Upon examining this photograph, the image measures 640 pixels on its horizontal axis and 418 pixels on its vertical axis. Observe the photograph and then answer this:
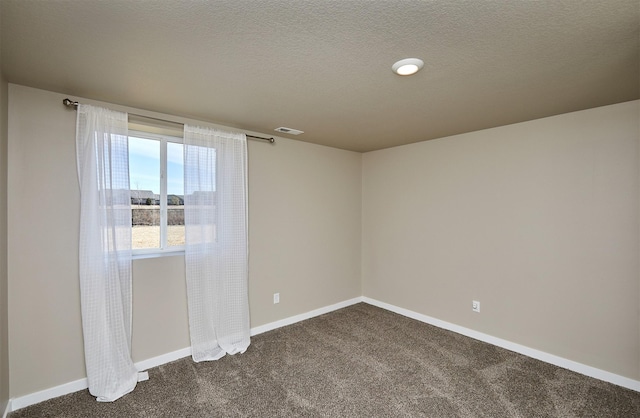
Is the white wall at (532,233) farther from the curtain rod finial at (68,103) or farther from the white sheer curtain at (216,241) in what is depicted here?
the curtain rod finial at (68,103)

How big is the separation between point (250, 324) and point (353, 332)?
3.88 ft

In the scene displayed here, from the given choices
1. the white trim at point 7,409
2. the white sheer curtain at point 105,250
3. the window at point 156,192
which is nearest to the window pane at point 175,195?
the window at point 156,192

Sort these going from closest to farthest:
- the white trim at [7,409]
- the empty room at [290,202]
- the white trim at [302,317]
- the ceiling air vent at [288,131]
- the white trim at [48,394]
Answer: the empty room at [290,202], the white trim at [7,409], the white trim at [48,394], the ceiling air vent at [288,131], the white trim at [302,317]

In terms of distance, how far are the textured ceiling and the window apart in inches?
15.7

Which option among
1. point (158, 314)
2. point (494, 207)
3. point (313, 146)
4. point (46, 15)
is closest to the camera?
point (46, 15)

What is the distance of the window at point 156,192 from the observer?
278 centimetres

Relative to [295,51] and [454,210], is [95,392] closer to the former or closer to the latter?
[295,51]

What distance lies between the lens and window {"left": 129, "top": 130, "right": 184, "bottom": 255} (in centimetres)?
278

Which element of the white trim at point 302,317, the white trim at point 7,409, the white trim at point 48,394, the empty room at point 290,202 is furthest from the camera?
the white trim at point 302,317

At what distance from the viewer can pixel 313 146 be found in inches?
158

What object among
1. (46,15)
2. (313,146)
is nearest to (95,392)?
(46,15)

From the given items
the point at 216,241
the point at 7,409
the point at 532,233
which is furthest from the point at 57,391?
the point at 532,233

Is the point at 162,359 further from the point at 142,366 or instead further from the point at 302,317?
the point at 302,317

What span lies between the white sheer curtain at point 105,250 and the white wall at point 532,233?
3.16 metres
